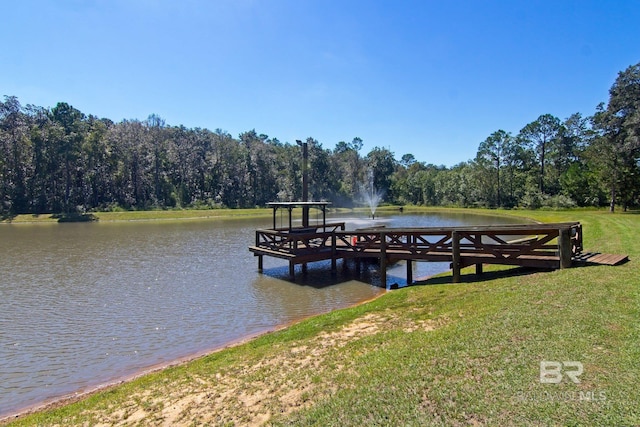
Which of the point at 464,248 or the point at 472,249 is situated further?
the point at 464,248

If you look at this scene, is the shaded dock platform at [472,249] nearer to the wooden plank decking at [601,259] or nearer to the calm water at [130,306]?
the wooden plank decking at [601,259]

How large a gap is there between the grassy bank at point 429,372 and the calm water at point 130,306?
6.17 ft

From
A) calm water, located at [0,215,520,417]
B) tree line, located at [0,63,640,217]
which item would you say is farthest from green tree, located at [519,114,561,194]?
calm water, located at [0,215,520,417]

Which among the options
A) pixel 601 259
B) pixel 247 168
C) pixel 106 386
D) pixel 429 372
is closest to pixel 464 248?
pixel 601 259

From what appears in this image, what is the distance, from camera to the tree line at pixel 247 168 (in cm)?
4656

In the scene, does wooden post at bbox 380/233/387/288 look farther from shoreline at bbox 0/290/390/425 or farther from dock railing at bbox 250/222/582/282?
shoreline at bbox 0/290/390/425

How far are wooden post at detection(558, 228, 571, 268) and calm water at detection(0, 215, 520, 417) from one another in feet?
20.4

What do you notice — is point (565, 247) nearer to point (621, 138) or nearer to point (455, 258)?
point (455, 258)

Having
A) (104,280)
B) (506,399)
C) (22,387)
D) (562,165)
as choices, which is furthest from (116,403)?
(562,165)

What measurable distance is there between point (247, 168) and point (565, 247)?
79.4 metres

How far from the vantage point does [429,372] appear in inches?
215

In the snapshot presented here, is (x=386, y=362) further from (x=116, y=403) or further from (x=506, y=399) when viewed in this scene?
(x=116, y=403)

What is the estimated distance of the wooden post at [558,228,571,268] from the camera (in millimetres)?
10727

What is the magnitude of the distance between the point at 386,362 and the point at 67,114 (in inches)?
3628
